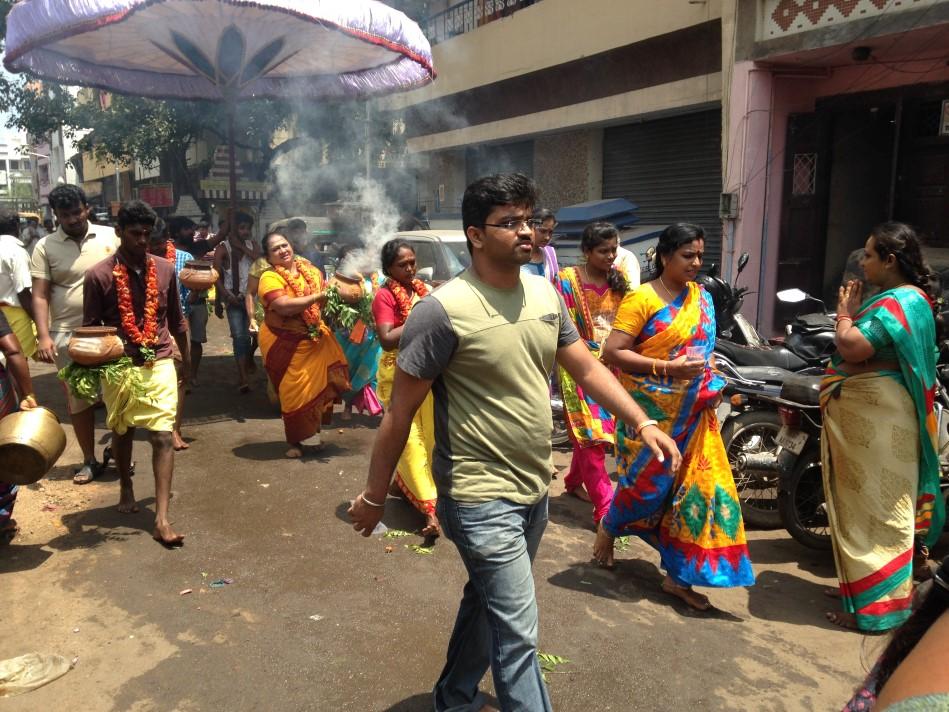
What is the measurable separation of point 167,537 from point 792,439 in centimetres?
351

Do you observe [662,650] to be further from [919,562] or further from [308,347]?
[308,347]

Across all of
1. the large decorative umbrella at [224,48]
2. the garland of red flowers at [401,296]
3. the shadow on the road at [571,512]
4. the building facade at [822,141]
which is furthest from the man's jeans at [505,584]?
the building facade at [822,141]

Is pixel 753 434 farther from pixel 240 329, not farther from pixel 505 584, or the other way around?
pixel 240 329

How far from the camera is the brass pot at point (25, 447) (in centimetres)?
408

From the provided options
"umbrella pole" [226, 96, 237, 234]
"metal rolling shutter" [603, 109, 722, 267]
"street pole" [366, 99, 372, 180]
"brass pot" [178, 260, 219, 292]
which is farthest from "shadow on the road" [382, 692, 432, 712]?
"street pole" [366, 99, 372, 180]

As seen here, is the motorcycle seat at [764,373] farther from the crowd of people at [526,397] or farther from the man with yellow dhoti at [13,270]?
the man with yellow dhoti at [13,270]

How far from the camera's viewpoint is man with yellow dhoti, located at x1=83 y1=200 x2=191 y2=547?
4551 millimetres

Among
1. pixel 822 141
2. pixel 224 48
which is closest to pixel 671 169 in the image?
pixel 822 141

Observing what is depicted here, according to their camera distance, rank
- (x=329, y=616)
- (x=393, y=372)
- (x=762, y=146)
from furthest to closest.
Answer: (x=762, y=146)
(x=393, y=372)
(x=329, y=616)

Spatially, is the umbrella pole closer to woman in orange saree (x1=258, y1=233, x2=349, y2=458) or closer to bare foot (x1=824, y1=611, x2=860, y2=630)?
woman in orange saree (x1=258, y1=233, x2=349, y2=458)

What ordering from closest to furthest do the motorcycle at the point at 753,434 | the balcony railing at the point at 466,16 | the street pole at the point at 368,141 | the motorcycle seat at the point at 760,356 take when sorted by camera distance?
the motorcycle at the point at 753,434, the motorcycle seat at the point at 760,356, the balcony railing at the point at 466,16, the street pole at the point at 368,141

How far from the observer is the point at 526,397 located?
2.57 meters

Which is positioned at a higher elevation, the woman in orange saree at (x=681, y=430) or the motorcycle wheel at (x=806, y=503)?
the woman in orange saree at (x=681, y=430)

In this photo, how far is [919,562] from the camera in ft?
13.6
